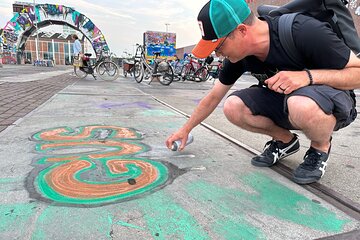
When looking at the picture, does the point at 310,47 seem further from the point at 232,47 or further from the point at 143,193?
the point at 143,193

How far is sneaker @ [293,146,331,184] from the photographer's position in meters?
1.67

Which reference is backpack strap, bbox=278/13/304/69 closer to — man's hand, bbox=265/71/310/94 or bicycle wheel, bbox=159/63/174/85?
man's hand, bbox=265/71/310/94

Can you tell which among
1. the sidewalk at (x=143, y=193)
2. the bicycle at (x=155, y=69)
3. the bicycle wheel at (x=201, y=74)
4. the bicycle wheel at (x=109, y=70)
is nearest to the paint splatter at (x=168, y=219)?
the sidewalk at (x=143, y=193)

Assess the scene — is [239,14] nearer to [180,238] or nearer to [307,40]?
[307,40]

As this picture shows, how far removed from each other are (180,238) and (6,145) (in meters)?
1.75

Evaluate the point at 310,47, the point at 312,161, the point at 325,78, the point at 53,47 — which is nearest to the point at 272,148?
the point at 312,161

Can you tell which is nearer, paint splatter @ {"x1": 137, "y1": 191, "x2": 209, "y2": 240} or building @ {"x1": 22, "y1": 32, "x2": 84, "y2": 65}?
paint splatter @ {"x1": 137, "y1": 191, "x2": 209, "y2": 240}

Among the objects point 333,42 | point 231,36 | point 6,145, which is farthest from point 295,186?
point 6,145

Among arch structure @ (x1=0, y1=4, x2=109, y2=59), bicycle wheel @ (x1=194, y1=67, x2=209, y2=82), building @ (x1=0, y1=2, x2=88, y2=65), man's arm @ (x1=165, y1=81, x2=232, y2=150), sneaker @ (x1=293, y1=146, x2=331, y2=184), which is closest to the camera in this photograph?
sneaker @ (x1=293, y1=146, x2=331, y2=184)

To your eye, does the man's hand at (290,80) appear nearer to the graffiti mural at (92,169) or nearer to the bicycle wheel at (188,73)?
the graffiti mural at (92,169)

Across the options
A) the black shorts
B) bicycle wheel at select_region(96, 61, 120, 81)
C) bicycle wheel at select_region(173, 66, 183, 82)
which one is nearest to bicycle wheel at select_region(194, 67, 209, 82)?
bicycle wheel at select_region(173, 66, 183, 82)

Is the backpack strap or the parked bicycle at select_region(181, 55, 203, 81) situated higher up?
the backpack strap

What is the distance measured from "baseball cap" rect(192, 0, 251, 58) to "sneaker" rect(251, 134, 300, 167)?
95cm

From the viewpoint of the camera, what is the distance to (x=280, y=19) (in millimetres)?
1540
